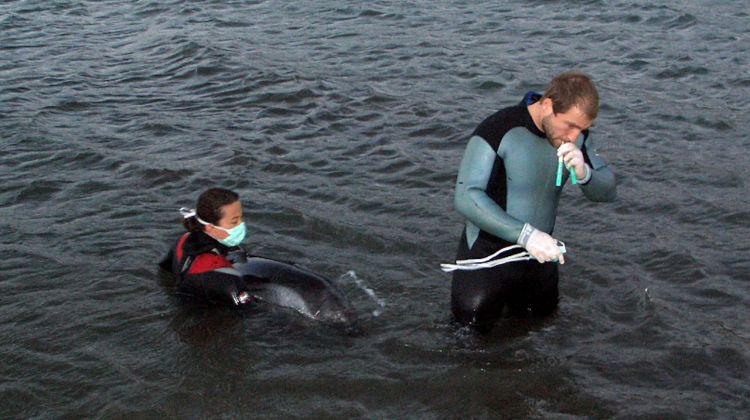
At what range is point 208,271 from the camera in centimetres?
643

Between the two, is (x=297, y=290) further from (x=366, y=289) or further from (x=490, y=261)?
(x=490, y=261)

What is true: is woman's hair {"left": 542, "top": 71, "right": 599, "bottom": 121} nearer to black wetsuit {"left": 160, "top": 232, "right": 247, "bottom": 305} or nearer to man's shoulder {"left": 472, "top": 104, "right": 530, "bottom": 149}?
man's shoulder {"left": 472, "top": 104, "right": 530, "bottom": 149}

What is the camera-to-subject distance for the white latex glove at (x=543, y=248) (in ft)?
16.6

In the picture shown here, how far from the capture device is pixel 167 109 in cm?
1152

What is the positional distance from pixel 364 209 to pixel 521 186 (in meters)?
3.19

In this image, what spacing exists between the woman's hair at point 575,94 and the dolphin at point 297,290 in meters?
2.10

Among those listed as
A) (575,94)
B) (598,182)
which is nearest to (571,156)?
(575,94)

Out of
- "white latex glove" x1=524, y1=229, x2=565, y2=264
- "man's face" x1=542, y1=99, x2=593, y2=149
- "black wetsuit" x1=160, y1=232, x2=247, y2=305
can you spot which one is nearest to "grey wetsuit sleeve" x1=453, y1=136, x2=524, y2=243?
"white latex glove" x1=524, y1=229, x2=565, y2=264

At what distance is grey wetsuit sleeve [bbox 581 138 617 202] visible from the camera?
543cm

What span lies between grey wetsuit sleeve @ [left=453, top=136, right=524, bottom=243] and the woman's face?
5.52ft

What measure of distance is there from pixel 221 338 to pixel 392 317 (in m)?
1.18

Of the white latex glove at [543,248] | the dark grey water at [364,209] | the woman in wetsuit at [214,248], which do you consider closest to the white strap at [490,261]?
the white latex glove at [543,248]

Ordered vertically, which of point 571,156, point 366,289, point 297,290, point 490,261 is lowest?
point 366,289

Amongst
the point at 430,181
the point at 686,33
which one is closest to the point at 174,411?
the point at 430,181
